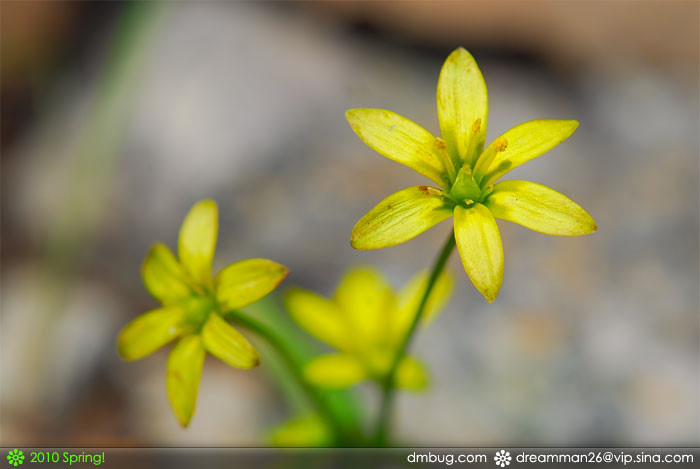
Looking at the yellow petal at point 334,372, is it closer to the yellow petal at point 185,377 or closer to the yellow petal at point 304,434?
the yellow petal at point 304,434

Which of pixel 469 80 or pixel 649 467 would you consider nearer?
pixel 469 80

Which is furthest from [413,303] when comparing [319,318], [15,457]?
[15,457]

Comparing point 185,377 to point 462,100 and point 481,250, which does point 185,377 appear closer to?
point 481,250

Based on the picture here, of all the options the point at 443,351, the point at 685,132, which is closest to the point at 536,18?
the point at 685,132

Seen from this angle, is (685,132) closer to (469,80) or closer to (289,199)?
(289,199)

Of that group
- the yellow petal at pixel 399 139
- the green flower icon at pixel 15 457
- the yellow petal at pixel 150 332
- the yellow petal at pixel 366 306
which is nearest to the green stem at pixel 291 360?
the yellow petal at pixel 150 332

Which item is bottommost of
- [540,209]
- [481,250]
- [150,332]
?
[150,332]

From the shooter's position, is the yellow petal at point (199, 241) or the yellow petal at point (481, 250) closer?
the yellow petal at point (481, 250)
